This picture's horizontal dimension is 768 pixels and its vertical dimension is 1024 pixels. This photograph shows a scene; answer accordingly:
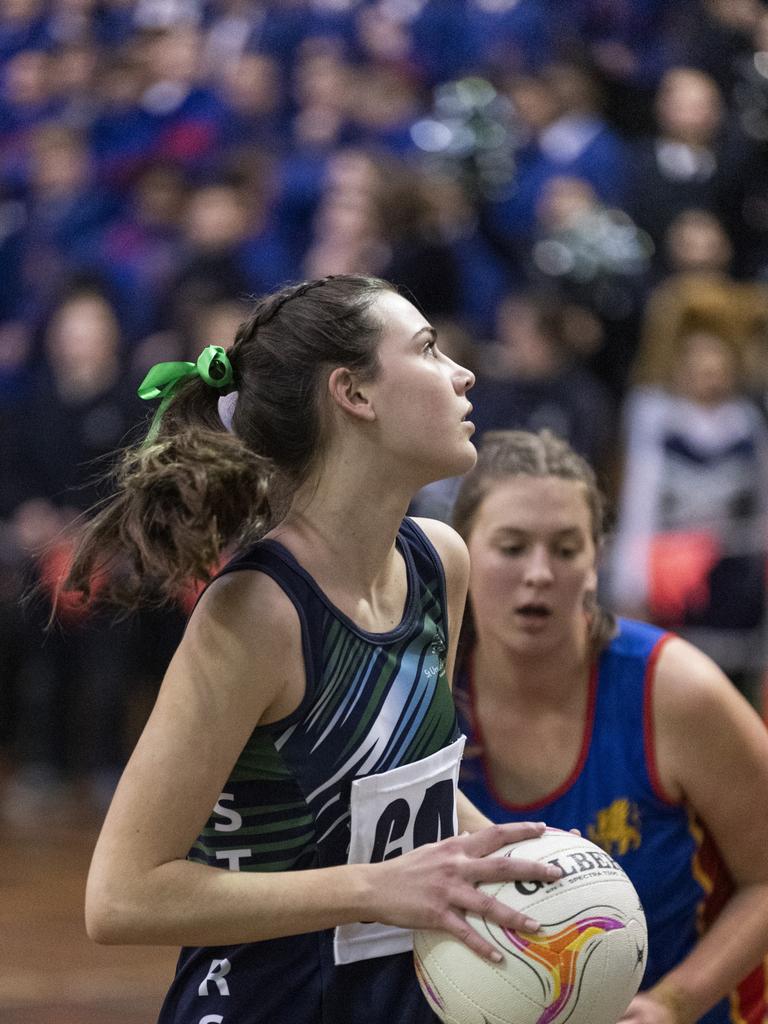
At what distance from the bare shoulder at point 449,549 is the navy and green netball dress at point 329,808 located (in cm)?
25

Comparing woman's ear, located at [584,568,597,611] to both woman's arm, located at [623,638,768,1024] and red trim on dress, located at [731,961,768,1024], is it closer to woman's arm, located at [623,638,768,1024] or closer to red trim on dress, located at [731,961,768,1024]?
woman's arm, located at [623,638,768,1024]

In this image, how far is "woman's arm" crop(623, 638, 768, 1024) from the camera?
2.58 m

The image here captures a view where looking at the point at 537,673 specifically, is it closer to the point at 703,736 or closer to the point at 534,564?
the point at 534,564

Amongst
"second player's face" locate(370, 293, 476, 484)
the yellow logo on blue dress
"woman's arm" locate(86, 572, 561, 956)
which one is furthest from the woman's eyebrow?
the yellow logo on blue dress

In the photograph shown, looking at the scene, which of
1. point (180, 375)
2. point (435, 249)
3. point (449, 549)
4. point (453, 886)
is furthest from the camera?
point (435, 249)

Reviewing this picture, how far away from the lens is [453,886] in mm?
1938

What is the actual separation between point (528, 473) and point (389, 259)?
12.8ft

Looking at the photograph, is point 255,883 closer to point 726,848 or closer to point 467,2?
point 726,848

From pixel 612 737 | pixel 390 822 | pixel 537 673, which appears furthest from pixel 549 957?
pixel 537 673

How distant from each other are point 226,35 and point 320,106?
4.41ft

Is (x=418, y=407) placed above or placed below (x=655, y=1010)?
above

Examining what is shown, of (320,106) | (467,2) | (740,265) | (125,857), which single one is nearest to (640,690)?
(125,857)

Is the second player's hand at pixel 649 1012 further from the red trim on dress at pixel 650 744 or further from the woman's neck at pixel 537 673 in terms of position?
the woman's neck at pixel 537 673

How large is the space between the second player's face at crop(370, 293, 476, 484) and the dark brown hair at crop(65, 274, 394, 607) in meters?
0.03
